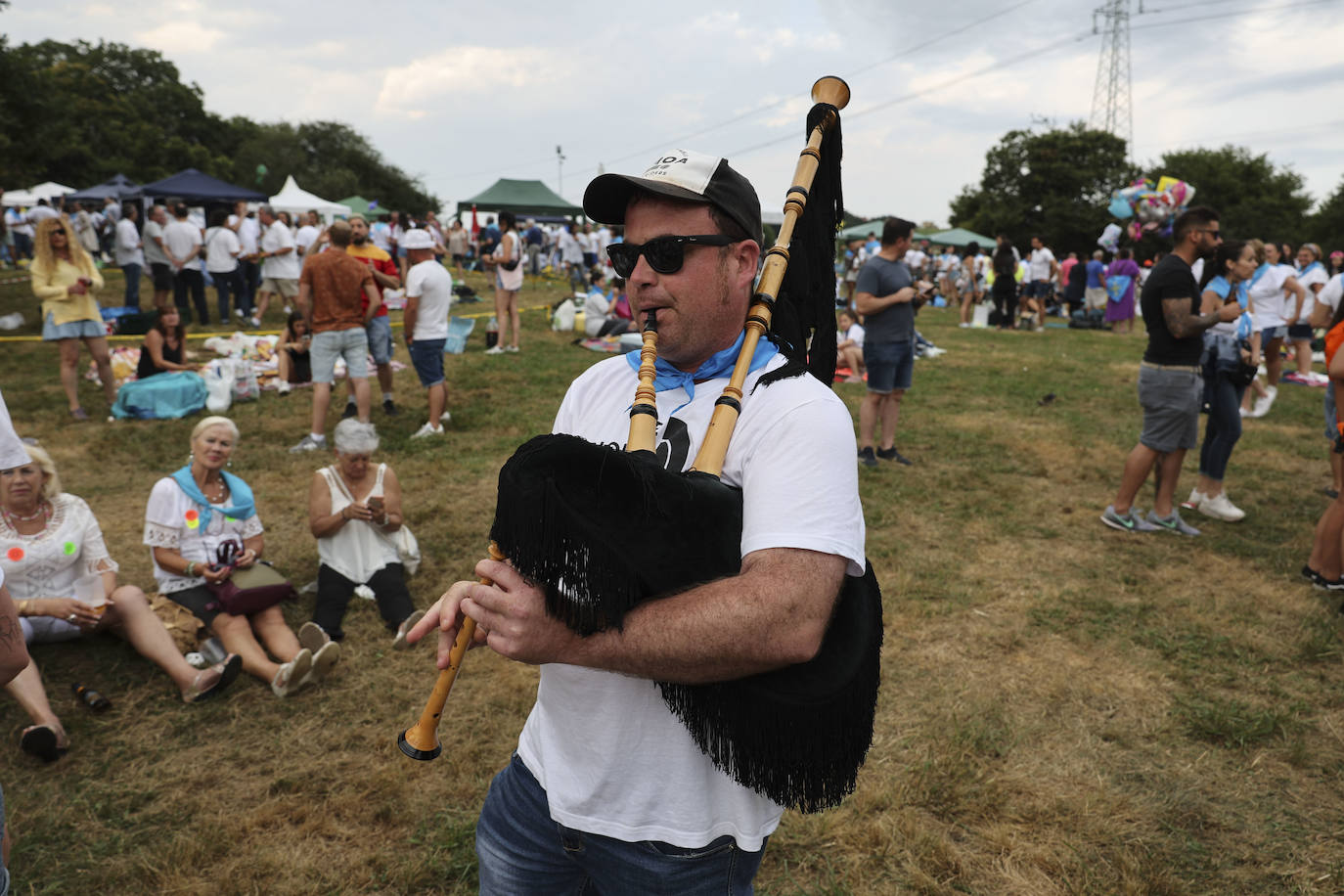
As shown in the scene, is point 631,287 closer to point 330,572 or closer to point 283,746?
point 283,746

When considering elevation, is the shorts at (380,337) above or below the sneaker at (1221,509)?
above

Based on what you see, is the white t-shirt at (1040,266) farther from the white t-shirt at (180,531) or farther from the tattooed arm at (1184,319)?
the white t-shirt at (180,531)

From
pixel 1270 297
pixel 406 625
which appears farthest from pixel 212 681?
pixel 1270 297

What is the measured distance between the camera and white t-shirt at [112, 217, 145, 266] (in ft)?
42.9

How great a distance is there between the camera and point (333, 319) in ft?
24.2

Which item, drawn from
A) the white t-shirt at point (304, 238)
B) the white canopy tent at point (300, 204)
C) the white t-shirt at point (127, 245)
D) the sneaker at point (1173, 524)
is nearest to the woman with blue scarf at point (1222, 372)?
the sneaker at point (1173, 524)

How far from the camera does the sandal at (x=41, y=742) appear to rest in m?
3.43

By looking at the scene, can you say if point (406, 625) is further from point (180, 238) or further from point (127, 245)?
point (127, 245)

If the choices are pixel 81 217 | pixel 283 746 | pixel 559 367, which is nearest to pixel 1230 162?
pixel 559 367

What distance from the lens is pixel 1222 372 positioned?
5.95m

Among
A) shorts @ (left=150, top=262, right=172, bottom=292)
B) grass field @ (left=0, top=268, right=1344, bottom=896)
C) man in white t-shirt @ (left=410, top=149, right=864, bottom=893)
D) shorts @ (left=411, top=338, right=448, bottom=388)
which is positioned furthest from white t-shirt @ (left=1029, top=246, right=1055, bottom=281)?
man in white t-shirt @ (left=410, top=149, right=864, bottom=893)

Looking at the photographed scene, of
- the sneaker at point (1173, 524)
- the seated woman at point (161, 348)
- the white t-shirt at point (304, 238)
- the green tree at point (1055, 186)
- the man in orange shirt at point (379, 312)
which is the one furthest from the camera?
the green tree at point (1055, 186)

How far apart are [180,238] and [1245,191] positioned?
5887 centimetres

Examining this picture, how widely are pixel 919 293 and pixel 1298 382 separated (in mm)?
8518
